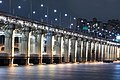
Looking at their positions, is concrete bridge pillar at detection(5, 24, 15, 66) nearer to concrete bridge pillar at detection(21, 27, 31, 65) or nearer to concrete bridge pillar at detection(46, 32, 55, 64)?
concrete bridge pillar at detection(21, 27, 31, 65)

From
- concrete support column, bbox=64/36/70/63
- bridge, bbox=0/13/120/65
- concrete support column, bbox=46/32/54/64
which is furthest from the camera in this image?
concrete support column, bbox=64/36/70/63

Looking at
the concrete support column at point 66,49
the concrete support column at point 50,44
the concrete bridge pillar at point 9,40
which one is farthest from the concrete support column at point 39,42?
the concrete support column at point 66,49

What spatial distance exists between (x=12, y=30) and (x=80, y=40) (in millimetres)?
81271

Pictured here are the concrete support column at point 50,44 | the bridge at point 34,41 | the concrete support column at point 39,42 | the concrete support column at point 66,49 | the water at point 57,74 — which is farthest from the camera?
the concrete support column at point 66,49

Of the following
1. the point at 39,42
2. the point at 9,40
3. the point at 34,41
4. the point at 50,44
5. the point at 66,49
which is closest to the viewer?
the point at 9,40

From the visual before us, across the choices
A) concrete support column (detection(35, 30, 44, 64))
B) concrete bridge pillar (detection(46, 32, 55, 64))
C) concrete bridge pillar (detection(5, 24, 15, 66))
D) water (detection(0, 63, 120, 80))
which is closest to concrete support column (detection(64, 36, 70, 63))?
concrete bridge pillar (detection(46, 32, 55, 64))

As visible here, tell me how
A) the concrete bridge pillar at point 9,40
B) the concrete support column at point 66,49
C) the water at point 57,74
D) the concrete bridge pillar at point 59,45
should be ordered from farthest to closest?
1. the concrete support column at point 66,49
2. the concrete bridge pillar at point 59,45
3. the concrete bridge pillar at point 9,40
4. the water at point 57,74

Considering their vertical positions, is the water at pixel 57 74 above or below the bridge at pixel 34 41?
below

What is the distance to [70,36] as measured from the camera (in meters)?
165

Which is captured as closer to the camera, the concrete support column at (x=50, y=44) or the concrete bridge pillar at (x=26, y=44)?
the concrete bridge pillar at (x=26, y=44)

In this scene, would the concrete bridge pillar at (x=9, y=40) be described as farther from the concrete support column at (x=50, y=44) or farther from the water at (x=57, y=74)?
the water at (x=57, y=74)

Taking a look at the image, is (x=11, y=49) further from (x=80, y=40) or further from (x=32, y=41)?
(x=80, y=40)

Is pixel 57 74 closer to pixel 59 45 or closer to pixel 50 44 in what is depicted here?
pixel 50 44

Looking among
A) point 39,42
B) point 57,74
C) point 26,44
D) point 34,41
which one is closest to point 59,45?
point 34,41
